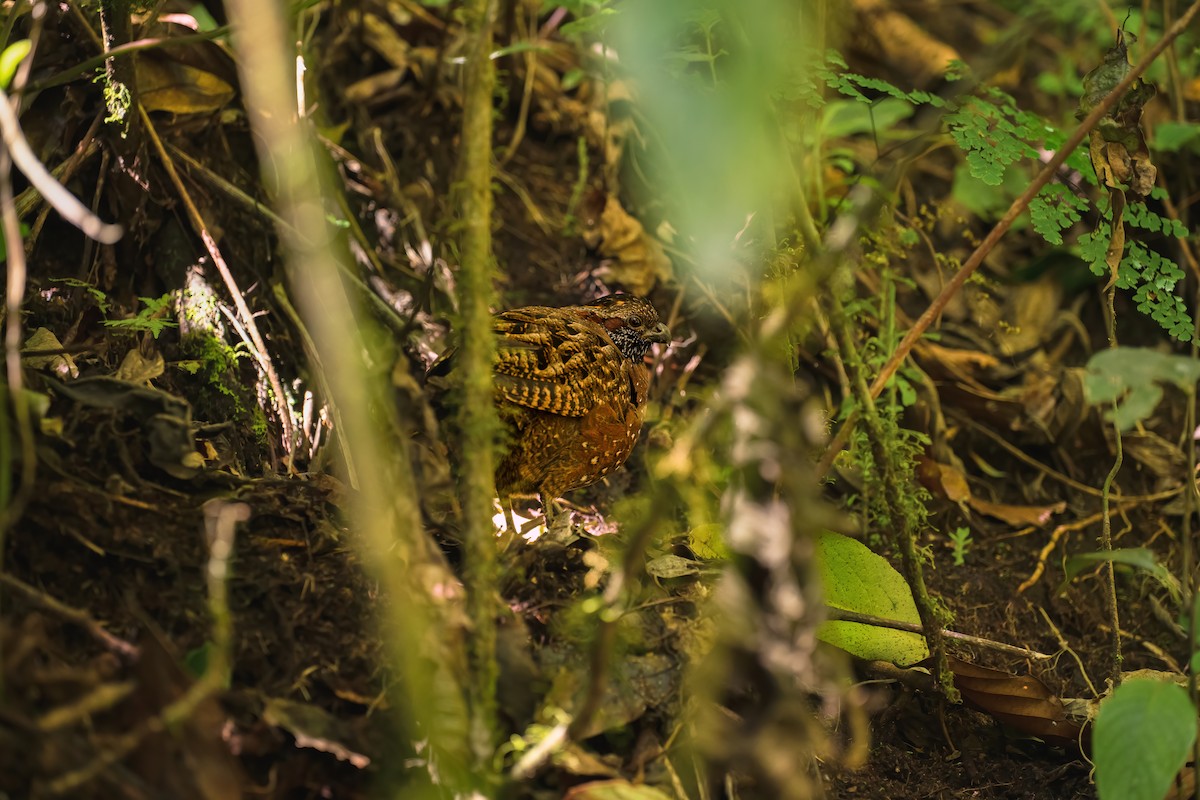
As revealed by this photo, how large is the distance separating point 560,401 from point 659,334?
0.89 m

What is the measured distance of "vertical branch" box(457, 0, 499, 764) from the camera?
1.91 m

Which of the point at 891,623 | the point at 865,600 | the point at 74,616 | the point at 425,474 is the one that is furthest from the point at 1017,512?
the point at 74,616

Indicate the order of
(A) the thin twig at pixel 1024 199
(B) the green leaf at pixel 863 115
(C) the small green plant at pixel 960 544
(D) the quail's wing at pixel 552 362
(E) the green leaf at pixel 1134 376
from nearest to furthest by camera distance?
(E) the green leaf at pixel 1134 376 → (A) the thin twig at pixel 1024 199 → (D) the quail's wing at pixel 552 362 → (C) the small green plant at pixel 960 544 → (B) the green leaf at pixel 863 115

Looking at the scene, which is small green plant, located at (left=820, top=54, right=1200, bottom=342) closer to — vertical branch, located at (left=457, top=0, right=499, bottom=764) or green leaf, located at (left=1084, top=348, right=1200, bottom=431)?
green leaf, located at (left=1084, top=348, right=1200, bottom=431)

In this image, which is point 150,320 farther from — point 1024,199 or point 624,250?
point 1024,199

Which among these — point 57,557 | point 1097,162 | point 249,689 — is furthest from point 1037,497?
point 57,557

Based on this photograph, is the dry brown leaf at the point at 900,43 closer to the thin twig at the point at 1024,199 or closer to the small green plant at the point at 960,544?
the small green plant at the point at 960,544

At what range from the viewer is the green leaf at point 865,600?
2850 millimetres

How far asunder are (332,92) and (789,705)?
351cm

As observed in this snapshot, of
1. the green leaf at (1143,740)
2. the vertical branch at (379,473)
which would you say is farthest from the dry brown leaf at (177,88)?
the green leaf at (1143,740)

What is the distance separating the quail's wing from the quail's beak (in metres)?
0.32

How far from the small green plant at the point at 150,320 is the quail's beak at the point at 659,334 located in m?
1.75

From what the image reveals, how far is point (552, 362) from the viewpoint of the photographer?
131 inches

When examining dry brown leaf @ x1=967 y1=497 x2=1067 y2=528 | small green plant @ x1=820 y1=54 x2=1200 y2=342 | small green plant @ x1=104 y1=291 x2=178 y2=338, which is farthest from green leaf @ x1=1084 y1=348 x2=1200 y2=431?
small green plant @ x1=104 y1=291 x2=178 y2=338
